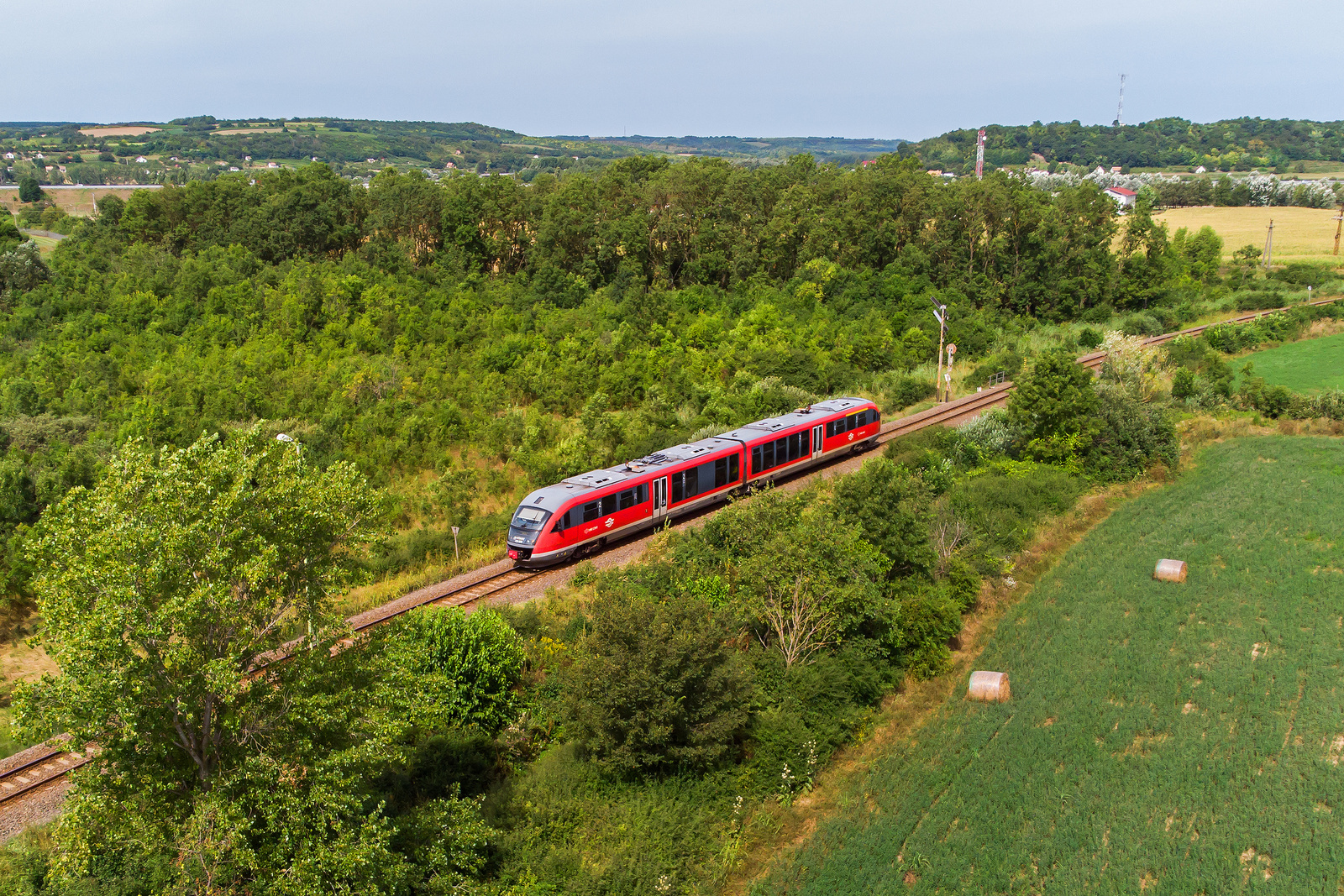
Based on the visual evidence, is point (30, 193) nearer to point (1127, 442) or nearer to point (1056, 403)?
point (1056, 403)

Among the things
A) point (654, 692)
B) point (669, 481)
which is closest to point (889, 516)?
point (669, 481)

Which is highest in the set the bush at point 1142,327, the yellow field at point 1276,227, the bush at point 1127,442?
the yellow field at point 1276,227

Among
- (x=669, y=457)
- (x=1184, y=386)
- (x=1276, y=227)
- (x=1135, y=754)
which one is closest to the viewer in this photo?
(x=1135, y=754)

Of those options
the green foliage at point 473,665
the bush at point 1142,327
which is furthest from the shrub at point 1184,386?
the green foliage at point 473,665

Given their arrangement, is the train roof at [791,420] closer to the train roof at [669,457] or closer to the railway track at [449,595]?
the train roof at [669,457]

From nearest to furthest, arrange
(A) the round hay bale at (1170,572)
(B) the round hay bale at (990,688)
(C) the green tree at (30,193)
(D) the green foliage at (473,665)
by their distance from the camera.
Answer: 1. (D) the green foliage at (473,665)
2. (B) the round hay bale at (990,688)
3. (A) the round hay bale at (1170,572)
4. (C) the green tree at (30,193)

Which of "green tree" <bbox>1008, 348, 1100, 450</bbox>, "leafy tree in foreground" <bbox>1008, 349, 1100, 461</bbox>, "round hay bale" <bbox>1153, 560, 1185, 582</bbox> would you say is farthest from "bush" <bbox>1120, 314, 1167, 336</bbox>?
"round hay bale" <bbox>1153, 560, 1185, 582</bbox>
